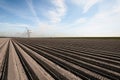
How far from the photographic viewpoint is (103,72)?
4.19 meters

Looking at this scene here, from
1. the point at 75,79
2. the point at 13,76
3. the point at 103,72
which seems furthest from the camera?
the point at 103,72

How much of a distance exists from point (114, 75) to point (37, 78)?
7.85 ft

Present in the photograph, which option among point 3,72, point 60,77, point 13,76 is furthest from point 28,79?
point 3,72

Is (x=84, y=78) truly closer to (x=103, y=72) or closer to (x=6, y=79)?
(x=103, y=72)

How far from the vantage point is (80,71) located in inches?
168

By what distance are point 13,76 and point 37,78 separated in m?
0.76

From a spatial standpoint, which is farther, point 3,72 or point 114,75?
point 3,72

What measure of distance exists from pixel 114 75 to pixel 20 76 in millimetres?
2926

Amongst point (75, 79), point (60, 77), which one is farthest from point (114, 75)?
point (60, 77)

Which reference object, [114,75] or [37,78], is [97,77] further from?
[37,78]

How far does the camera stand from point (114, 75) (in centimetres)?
385

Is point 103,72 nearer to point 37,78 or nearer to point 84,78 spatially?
point 84,78

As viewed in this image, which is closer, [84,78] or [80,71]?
[84,78]

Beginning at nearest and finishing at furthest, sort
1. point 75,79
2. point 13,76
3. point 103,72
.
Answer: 1. point 75,79
2. point 13,76
3. point 103,72
